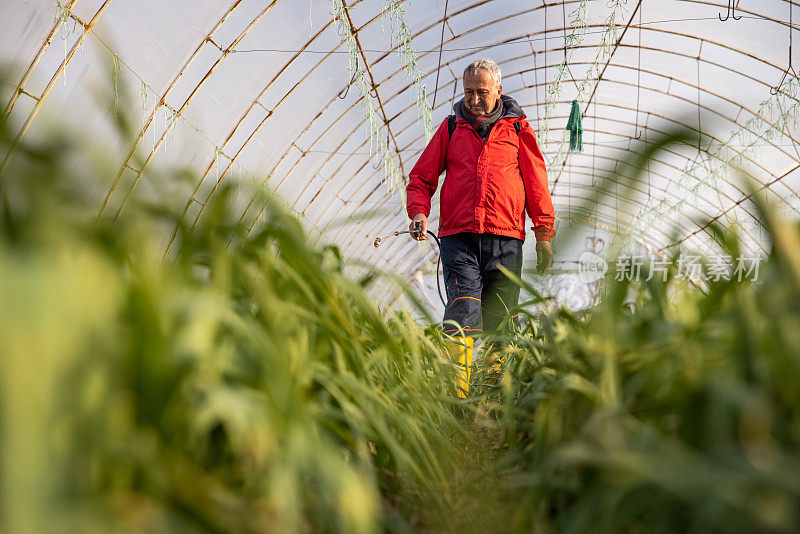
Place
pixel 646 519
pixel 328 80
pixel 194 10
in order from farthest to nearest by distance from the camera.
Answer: pixel 328 80, pixel 194 10, pixel 646 519

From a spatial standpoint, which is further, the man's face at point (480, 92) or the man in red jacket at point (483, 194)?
the man's face at point (480, 92)

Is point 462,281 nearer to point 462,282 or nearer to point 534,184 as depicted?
point 462,282

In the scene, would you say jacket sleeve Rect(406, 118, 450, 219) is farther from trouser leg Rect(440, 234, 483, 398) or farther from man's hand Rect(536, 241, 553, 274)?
man's hand Rect(536, 241, 553, 274)

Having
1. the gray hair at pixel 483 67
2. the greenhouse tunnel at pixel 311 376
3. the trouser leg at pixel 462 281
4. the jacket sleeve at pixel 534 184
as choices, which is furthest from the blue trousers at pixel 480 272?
the greenhouse tunnel at pixel 311 376

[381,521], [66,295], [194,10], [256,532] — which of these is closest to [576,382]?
[381,521]

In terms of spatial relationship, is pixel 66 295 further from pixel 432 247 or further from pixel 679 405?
pixel 432 247

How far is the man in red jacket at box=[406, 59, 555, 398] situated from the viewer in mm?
2365

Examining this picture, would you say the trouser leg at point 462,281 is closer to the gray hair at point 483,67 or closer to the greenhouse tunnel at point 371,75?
the gray hair at point 483,67

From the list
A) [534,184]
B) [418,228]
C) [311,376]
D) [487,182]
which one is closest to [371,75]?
[534,184]

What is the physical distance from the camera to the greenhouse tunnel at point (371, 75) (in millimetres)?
4062

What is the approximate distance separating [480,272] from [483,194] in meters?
0.35

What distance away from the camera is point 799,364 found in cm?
34

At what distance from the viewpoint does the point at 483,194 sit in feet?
7.79

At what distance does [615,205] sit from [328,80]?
612 cm
